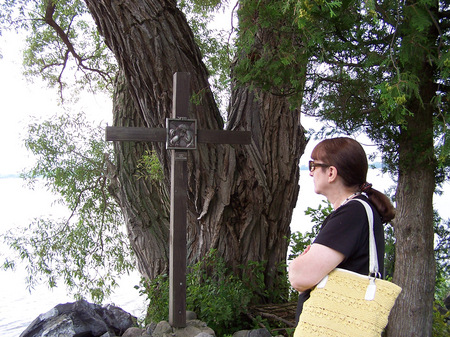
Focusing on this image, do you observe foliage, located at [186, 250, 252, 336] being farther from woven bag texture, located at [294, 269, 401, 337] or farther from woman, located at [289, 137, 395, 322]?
woven bag texture, located at [294, 269, 401, 337]

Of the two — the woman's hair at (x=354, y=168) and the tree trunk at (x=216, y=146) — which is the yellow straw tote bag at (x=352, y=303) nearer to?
the woman's hair at (x=354, y=168)

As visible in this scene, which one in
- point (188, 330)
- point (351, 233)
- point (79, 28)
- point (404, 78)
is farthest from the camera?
point (79, 28)

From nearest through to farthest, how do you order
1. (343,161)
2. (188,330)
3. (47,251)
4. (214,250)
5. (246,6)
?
1. (343,161)
2. (246,6)
3. (188,330)
4. (214,250)
5. (47,251)

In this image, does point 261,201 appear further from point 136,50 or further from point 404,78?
point 404,78

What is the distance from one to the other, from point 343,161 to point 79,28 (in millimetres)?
7284

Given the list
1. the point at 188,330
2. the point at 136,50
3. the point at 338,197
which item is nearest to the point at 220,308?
→ the point at 188,330

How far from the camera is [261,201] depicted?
4777 mm

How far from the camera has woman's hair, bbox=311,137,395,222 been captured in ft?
5.39

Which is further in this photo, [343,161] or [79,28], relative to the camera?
[79,28]

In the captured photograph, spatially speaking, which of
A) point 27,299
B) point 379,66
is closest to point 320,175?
point 379,66

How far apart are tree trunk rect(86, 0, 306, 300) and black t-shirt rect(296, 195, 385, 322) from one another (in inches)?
113

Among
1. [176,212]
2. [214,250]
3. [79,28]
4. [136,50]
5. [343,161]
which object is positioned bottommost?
[214,250]

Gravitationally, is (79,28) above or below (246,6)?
above

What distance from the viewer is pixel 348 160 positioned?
1.66 m
